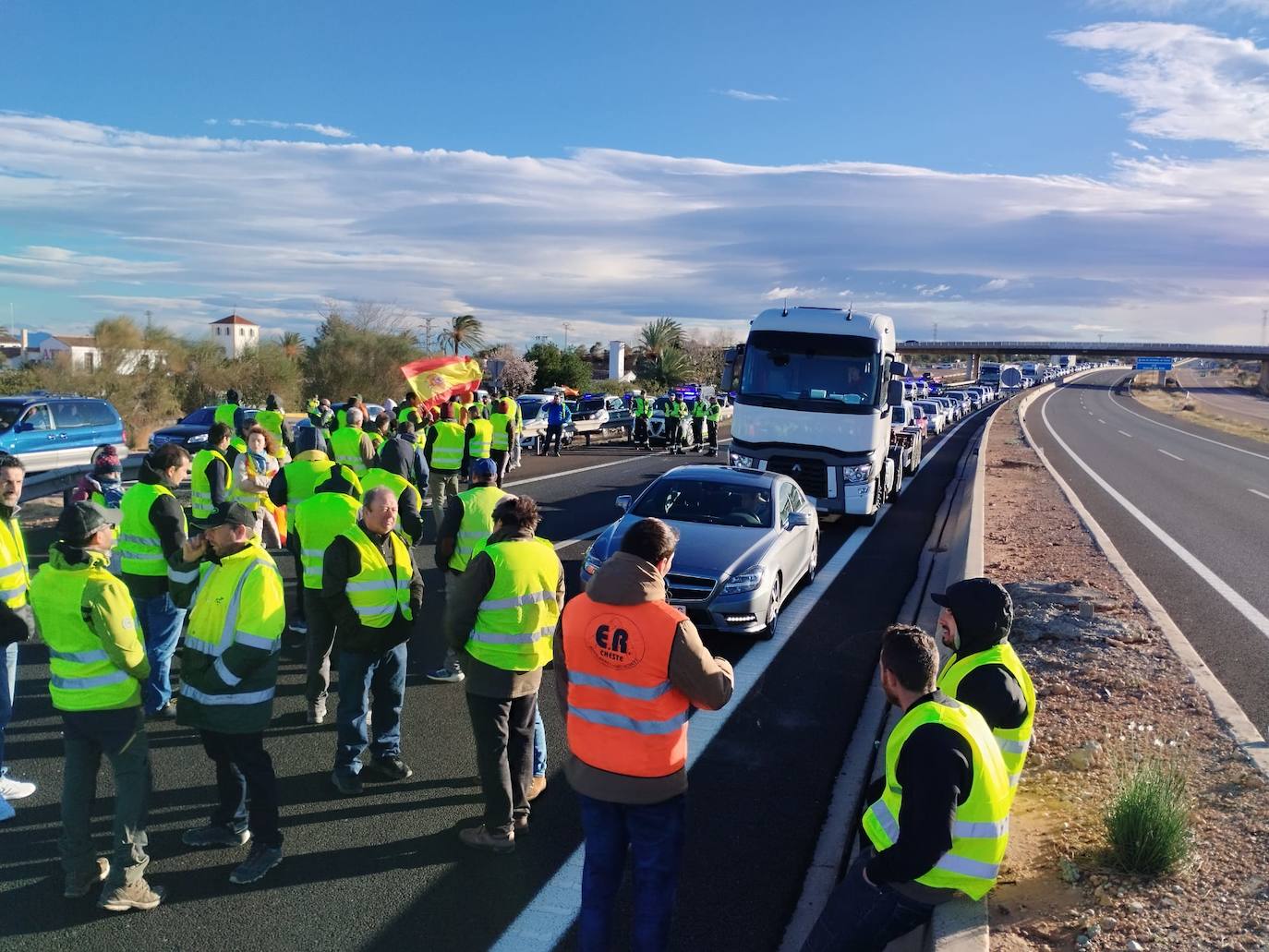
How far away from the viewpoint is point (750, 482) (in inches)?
419

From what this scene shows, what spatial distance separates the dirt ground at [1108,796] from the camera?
4.20m

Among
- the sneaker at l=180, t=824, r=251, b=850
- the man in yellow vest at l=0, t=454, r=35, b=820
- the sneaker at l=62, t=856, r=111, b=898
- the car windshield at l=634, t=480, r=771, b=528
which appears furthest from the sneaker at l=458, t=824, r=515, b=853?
the car windshield at l=634, t=480, r=771, b=528

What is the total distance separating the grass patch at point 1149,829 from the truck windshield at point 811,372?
11.2 m

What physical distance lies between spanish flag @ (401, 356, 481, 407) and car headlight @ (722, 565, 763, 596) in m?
10.9

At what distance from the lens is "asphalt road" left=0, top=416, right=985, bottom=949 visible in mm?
4289

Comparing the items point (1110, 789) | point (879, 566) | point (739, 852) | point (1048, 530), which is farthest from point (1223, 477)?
point (739, 852)

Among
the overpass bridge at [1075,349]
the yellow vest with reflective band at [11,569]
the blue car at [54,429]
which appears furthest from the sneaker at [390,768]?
the overpass bridge at [1075,349]

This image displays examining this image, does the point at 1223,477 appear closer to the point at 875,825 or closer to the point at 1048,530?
the point at 1048,530

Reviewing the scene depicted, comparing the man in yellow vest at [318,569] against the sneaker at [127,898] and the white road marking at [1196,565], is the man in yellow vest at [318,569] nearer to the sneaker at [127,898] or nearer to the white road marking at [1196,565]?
the sneaker at [127,898]

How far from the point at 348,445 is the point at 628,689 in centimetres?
804

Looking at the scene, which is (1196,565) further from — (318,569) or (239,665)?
(239,665)

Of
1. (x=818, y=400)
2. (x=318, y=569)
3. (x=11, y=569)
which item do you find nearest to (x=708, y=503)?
(x=318, y=569)

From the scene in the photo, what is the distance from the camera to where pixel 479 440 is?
1479cm

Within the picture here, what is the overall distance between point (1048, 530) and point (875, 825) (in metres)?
13.4
